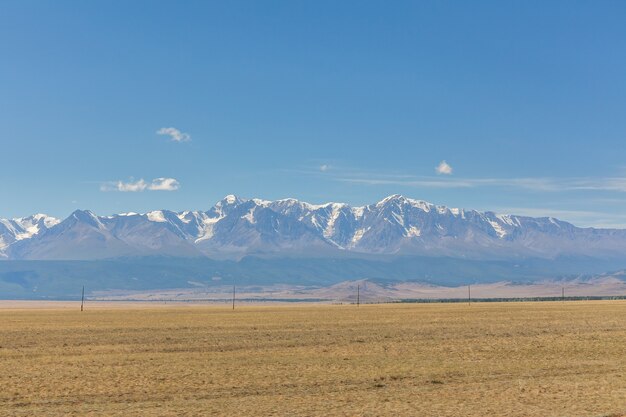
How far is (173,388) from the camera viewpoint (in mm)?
29531

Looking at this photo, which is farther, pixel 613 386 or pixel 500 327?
pixel 500 327

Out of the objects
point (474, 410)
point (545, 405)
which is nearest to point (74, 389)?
point (474, 410)

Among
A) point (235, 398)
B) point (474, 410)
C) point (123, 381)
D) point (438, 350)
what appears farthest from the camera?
Answer: point (438, 350)

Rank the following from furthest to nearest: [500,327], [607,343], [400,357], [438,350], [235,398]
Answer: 1. [500,327]
2. [607,343]
3. [438,350]
4. [400,357]
5. [235,398]

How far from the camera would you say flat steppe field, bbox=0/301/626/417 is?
2509 centimetres

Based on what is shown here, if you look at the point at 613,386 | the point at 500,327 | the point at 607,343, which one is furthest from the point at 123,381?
the point at 500,327

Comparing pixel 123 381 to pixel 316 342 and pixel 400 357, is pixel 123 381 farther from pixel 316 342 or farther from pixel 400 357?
pixel 316 342

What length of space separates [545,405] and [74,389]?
1806cm

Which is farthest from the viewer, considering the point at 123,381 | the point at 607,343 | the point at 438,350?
the point at 607,343

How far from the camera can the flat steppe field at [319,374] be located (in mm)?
25094

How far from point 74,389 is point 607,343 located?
33380mm

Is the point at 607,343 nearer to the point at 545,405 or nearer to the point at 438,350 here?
the point at 438,350

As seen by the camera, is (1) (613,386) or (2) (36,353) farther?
(2) (36,353)

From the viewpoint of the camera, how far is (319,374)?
33.4 m
